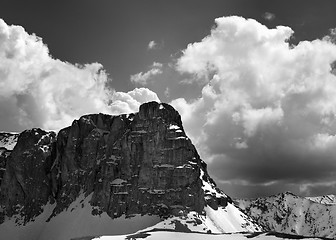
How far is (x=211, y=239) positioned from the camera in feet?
367

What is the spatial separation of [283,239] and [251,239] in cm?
769

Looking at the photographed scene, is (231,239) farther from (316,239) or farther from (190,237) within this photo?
(316,239)

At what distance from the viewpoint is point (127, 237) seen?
116188mm

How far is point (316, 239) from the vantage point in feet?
360

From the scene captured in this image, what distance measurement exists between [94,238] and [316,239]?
55138 mm

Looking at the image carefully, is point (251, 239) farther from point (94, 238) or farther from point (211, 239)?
point (94, 238)

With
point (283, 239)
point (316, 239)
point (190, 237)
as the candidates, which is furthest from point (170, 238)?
point (316, 239)

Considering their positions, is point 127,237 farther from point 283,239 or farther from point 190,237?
point 283,239

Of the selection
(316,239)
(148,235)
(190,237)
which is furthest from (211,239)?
(316,239)

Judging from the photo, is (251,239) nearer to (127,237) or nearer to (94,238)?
(127,237)

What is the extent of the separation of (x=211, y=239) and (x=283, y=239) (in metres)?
17.5

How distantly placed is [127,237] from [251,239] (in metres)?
31.4

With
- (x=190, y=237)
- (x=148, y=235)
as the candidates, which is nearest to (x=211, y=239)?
(x=190, y=237)

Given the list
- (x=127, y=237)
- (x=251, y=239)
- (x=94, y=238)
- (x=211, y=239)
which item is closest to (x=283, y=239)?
(x=251, y=239)
